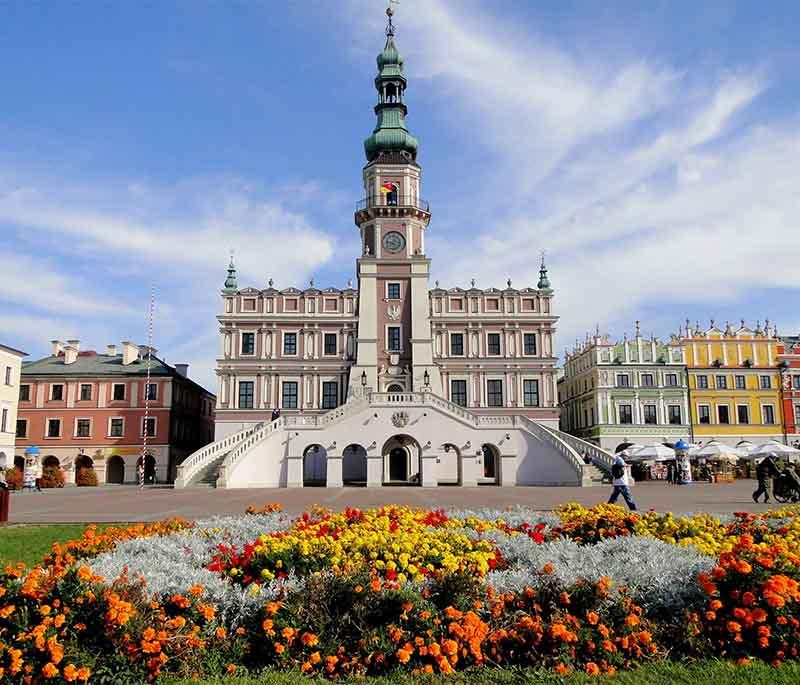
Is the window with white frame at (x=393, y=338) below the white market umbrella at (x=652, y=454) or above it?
above

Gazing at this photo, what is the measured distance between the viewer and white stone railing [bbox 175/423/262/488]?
39469mm

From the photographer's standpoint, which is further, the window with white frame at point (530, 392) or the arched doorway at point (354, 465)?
the window with white frame at point (530, 392)

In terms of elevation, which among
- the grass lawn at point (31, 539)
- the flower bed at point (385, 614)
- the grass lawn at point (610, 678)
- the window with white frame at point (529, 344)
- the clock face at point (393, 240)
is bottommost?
the grass lawn at point (610, 678)

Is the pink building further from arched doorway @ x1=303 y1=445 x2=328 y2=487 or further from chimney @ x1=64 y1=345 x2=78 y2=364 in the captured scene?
arched doorway @ x1=303 y1=445 x2=328 y2=487

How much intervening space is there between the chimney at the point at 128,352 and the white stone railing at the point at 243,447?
26.7 m

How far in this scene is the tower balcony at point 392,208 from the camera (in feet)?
191

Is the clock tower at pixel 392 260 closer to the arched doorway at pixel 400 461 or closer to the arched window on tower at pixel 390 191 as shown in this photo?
the arched window on tower at pixel 390 191

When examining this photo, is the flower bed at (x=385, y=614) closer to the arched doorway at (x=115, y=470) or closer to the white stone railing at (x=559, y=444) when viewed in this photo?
the white stone railing at (x=559, y=444)

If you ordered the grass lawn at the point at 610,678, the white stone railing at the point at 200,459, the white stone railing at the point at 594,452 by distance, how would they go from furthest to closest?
the white stone railing at the point at 594,452
the white stone railing at the point at 200,459
the grass lawn at the point at 610,678

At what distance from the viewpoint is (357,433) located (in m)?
43.8

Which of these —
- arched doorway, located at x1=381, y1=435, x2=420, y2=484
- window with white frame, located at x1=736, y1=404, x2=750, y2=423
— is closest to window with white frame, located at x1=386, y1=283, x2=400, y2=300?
arched doorway, located at x1=381, y1=435, x2=420, y2=484

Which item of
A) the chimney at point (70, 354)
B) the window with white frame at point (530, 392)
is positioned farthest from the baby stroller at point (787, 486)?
the chimney at point (70, 354)

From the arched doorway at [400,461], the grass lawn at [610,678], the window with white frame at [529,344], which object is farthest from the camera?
the window with white frame at [529,344]

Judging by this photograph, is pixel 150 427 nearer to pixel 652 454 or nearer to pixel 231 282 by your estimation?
pixel 231 282
